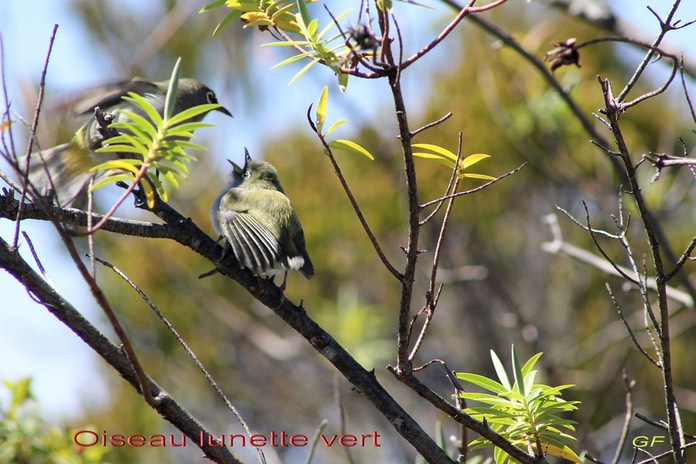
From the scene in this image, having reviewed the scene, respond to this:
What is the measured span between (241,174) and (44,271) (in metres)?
2.36

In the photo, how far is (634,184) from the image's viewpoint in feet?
4.50

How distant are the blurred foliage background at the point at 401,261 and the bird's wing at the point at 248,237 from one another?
2755 millimetres

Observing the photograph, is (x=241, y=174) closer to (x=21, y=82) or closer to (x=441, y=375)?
(x=21, y=82)

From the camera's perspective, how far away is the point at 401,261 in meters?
6.73

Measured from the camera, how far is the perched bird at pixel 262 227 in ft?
7.68

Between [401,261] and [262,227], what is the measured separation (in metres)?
3.95

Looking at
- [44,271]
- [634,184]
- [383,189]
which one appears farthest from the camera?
[383,189]

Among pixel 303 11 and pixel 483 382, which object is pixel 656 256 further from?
pixel 303 11

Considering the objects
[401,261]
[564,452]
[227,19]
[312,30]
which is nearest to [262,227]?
[227,19]

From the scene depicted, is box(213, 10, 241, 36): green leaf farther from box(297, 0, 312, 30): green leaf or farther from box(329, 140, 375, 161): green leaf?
box(329, 140, 375, 161): green leaf

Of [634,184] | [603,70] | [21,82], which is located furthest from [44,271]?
[603,70]

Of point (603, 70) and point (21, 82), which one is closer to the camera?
point (21, 82)

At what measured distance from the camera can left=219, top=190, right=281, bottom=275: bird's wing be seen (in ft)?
7.27

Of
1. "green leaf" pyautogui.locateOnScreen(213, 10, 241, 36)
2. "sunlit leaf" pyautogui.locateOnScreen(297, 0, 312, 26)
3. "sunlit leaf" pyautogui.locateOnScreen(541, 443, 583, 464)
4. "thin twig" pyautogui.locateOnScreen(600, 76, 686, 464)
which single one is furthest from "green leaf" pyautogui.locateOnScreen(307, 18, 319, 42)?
"sunlit leaf" pyautogui.locateOnScreen(541, 443, 583, 464)
